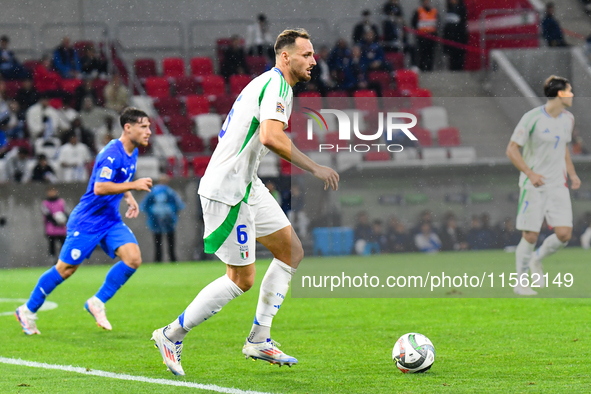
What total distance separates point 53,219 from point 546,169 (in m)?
9.71

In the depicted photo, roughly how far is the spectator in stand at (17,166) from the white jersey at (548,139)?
11.1 m

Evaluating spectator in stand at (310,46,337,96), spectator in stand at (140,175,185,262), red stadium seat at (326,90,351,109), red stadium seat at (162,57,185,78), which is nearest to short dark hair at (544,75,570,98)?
spectator in stand at (140,175,185,262)

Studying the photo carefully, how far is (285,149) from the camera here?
4.46 metres

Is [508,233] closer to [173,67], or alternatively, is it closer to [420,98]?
[420,98]

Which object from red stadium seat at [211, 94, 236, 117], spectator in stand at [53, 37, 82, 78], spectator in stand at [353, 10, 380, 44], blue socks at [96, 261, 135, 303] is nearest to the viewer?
blue socks at [96, 261, 135, 303]

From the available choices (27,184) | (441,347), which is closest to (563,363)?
(441,347)

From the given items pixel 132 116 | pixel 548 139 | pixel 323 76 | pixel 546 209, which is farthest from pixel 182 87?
pixel 132 116

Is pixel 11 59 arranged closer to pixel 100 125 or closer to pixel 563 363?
pixel 100 125

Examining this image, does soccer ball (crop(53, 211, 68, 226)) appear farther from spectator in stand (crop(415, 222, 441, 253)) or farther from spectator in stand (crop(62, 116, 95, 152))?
spectator in stand (crop(415, 222, 441, 253))

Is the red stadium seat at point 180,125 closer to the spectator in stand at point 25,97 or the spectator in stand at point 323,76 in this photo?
the spectator in stand at point 25,97

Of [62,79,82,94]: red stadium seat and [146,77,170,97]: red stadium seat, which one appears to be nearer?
[62,79,82,94]: red stadium seat

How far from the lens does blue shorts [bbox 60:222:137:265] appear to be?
7.01 m

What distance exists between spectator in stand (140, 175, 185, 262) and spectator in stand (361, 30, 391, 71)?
6.98 metres

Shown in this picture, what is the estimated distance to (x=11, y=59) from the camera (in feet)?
60.8
